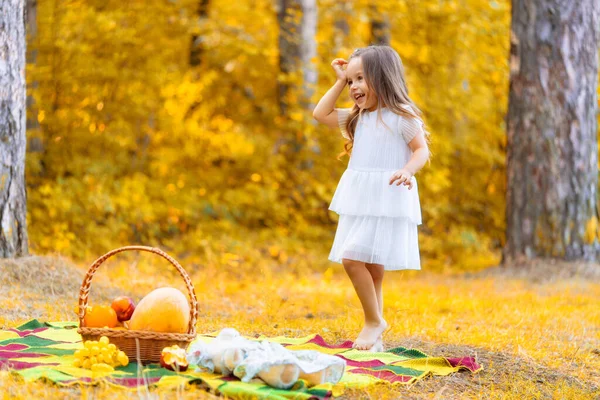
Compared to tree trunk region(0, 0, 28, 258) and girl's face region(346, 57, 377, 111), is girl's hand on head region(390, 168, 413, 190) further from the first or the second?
tree trunk region(0, 0, 28, 258)

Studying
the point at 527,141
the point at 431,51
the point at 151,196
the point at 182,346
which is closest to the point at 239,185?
the point at 151,196

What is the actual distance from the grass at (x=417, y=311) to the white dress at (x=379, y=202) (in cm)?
66

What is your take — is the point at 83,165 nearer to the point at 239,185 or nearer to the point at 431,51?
the point at 239,185

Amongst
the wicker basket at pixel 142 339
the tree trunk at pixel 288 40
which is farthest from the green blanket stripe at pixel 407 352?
the tree trunk at pixel 288 40

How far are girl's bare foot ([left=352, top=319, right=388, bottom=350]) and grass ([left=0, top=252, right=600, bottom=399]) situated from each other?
0.35 metres

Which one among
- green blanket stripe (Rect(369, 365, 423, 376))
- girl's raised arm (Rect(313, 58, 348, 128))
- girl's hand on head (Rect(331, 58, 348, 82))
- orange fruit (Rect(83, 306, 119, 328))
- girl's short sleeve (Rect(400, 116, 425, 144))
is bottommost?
green blanket stripe (Rect(369, 365, 423, 376))

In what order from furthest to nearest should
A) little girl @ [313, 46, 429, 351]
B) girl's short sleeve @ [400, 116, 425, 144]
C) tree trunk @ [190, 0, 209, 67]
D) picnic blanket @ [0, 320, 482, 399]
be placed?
tree trunk @ [190, 0, 209, 67]
girl's short sleeve @ [400, 116, 425, 144]
little girl @ [313, 46, 429, 351]
picnic blanket @ [0, 320, 482, 399]

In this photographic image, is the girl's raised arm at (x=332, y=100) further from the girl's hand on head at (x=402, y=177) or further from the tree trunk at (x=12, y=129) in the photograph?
the tree trunk at (x=12, y=129)

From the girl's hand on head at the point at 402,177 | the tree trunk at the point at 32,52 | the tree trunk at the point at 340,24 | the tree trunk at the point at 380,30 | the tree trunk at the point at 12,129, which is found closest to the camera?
the girl's hand on head at the point at 402,177

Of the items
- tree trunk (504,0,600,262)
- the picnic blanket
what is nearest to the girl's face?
the picnic blanket

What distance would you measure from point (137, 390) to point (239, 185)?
8453 millimetres

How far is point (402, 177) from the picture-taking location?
4.34 metres

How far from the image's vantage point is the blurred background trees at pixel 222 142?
902 centimetres

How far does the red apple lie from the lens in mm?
3900
